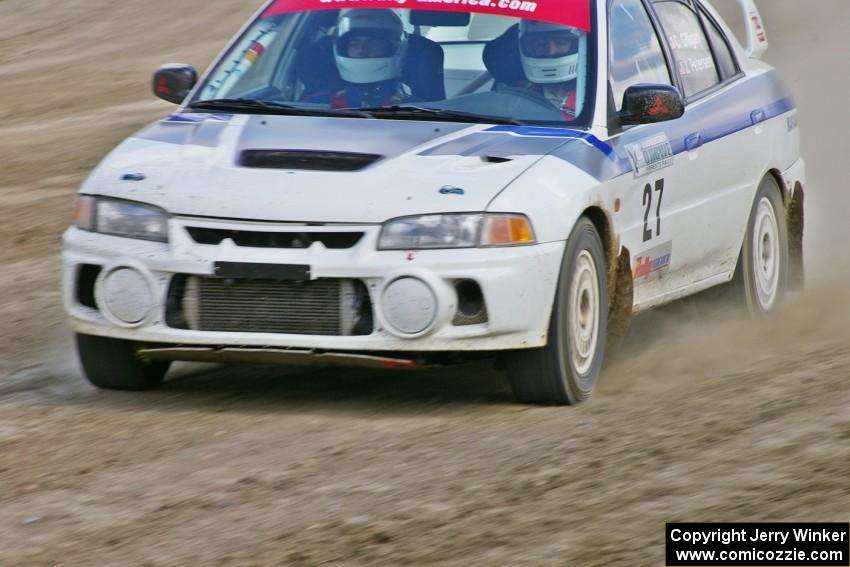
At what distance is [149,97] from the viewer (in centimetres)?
1756

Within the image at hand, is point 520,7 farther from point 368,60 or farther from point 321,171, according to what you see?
point 321,171

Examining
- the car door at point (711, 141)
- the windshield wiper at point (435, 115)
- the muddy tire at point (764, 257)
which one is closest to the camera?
the windshield wiper at point (435, 115)

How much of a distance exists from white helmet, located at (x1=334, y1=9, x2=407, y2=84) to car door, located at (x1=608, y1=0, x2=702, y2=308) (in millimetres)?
869

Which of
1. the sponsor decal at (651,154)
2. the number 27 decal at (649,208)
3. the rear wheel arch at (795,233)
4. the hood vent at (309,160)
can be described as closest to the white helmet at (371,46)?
the hood vent at (309,160)

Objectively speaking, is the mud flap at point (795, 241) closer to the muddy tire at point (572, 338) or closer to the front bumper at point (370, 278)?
the muddy tire at point (572, 338)

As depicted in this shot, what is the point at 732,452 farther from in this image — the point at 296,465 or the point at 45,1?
the point at 45,1

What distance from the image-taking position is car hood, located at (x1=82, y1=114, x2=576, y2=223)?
20.7ft

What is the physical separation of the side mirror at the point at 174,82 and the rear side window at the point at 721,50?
8.49ft

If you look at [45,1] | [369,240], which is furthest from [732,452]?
[45,1]

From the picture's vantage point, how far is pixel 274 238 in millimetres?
6344

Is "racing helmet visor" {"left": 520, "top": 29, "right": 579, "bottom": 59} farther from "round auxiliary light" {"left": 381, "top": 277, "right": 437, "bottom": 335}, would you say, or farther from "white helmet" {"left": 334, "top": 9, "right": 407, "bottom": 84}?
"round auxiliary light" {"left": 381, "top": 277, "right": 437, "bottom": 335}

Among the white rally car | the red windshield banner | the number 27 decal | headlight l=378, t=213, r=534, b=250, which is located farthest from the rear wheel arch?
headlight l=378, t=213, r=534, b=250

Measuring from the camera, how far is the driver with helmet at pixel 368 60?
730cm

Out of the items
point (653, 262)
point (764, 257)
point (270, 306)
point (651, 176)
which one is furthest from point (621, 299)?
point (764, 257)
